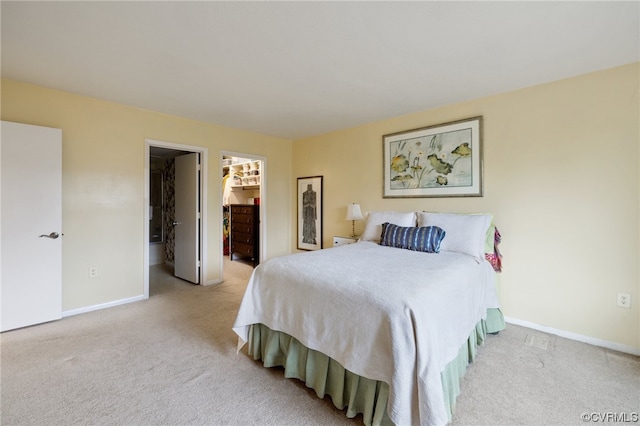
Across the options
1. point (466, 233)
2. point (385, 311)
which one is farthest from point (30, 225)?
point (466, 233)

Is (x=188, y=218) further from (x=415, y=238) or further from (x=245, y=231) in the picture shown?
(x=415, y=238)

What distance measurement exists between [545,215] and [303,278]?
240cm

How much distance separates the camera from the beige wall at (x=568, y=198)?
89.7 inches

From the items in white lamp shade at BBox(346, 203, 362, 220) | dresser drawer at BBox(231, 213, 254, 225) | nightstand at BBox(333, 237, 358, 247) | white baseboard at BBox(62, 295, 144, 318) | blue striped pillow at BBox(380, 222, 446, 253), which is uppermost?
white lamp shade at BBox(346, 203, 362, 220)

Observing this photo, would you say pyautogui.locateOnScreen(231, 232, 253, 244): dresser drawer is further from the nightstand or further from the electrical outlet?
the electrical outlet

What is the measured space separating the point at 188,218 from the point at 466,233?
3.72 metres

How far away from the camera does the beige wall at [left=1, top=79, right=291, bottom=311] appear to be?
2842 millimetres

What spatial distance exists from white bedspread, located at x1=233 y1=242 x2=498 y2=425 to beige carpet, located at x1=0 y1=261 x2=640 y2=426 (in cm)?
34

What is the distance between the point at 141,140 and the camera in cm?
343

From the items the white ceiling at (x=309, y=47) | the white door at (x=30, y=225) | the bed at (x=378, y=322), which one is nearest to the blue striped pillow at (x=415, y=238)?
the bed at (x=378, y=322)

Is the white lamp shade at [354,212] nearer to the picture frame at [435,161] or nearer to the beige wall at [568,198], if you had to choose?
the picture frame at [435,161]

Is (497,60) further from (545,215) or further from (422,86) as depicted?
(545,215)

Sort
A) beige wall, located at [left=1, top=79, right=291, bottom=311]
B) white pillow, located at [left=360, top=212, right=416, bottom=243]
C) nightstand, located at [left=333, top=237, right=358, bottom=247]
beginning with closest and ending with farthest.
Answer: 1. beige wall, located at [left=1, top=79, right=291, bottom=311]
2. white pillow, located at [left=360, top=212, right=416, bottom=243]
3. nightstand, located at [left=333, top=237, right=358, bottom=247]

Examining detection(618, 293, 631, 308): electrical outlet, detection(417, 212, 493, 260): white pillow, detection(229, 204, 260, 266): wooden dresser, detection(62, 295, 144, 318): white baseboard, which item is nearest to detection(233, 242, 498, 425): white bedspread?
detection(417, 212, 493, 260): white pillow
